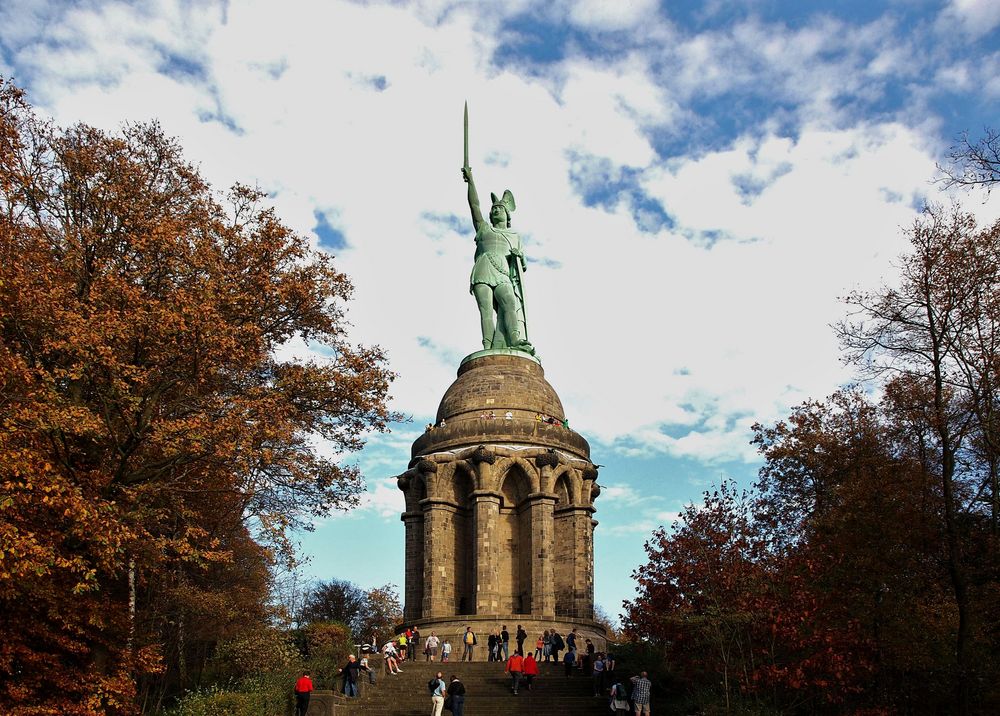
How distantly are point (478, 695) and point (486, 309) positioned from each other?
18294 millimetres

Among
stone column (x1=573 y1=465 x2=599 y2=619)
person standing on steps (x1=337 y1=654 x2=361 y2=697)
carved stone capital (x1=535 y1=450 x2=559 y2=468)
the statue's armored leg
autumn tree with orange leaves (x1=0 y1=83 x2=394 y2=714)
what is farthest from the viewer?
the statue's armored leg

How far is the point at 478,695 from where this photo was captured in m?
22.7

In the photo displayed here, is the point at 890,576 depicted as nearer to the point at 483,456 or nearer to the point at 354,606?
the point at 483,456

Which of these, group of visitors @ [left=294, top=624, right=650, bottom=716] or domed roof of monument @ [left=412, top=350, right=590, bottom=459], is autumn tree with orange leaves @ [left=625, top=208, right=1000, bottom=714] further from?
domed roof of monument @ [left=412, top=350, right=590, bottom=459]

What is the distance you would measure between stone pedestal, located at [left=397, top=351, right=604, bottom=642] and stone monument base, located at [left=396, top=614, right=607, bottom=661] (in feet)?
0.26

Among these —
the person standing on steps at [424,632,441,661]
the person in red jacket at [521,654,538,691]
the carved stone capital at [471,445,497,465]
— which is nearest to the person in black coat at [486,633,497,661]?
the person standing on steps at [424,632,441,661]

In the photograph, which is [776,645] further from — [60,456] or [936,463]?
[60,456]

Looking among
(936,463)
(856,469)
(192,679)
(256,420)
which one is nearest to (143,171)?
(256,420)

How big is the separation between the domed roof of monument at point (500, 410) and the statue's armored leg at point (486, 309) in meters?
1.00

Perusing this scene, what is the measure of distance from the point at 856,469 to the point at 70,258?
74.4 feet

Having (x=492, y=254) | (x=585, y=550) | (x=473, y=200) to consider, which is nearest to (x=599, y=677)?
(x=585, y=550)

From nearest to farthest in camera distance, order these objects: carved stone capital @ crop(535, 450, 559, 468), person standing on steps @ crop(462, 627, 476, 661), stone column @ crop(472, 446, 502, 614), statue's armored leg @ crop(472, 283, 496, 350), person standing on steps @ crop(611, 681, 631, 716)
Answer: person standing on steps @ crop(611, 681, 631, 716)
person standing on steps @ crop(462, 627, 476, 661)
stone column @ crop(472, 446, 502, 614)
carved stone capital @ crop(535, 450, 559, 468)
statue's armored leg @ crop(472, 283, 496, 350)

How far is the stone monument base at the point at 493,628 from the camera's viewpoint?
29.5 metres

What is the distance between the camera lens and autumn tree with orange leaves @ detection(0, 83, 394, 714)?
14883 mm
